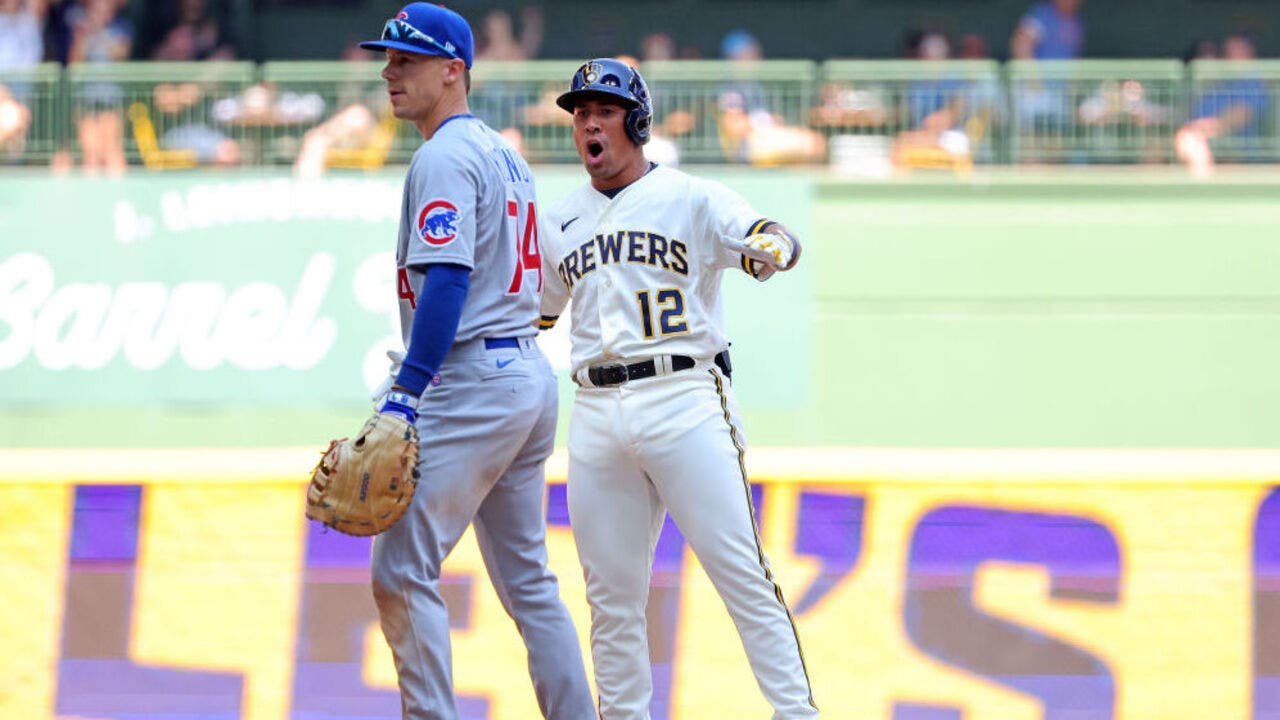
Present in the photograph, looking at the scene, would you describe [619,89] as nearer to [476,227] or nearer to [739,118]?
[476,227]

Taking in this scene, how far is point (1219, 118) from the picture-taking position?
567 inches

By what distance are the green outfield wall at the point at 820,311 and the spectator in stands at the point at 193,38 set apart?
2.37m

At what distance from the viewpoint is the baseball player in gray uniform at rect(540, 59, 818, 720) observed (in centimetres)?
A: 426

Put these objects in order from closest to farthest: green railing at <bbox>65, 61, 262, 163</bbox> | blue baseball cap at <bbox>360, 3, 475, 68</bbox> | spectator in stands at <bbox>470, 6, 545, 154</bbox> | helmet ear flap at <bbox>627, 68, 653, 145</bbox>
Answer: blue baseball cap at <bbox>360, 3, 475, 68</bbox> → helmet ear flap at <bbox>627, 68, 653, 145</bbox> → green railing at <bbox>65, 61, 262, 163</bbox> → spectator in stands at <bbox>470, 6, 545, 154</bbox>

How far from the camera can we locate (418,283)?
403 centimetres

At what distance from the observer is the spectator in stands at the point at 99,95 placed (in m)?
14.3

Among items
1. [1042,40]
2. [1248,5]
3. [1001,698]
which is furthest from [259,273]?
[1248,5]

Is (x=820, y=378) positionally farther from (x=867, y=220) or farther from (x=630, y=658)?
(x=630, y=658)

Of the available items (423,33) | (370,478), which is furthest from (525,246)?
(370,478)

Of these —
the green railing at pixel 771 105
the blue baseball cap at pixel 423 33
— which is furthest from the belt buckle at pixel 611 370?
the green railing at pixel 771 105

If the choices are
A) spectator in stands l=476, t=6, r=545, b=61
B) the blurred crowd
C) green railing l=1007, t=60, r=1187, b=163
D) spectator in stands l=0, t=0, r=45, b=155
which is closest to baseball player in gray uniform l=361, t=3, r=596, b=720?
the blurred crowd

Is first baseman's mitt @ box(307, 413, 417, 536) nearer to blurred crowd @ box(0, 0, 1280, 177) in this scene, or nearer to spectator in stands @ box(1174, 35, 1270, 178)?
blurred crowd @ box(0, 0, 1280, 177)

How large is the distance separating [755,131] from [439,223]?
1066cm

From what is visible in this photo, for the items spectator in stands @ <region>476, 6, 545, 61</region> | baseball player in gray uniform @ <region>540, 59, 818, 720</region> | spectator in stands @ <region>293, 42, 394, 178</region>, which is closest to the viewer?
baseball player in gray uniform @ <region>540, 59, 818, 720</region>
